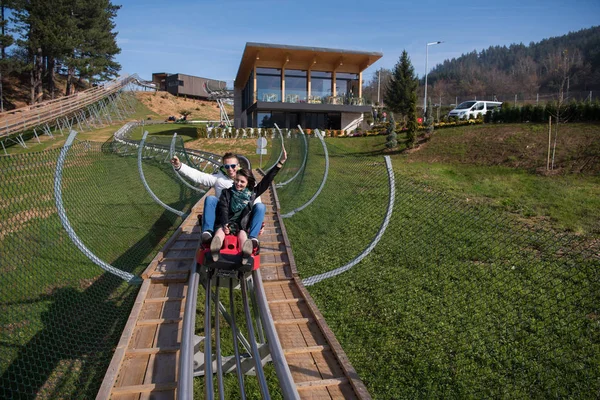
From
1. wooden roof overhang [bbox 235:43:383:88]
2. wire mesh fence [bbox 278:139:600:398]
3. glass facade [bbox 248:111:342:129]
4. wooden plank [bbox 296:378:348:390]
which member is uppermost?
wooden roof overhang [bbox 235:43:383:88]

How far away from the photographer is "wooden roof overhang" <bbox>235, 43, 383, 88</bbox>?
96.6 ft

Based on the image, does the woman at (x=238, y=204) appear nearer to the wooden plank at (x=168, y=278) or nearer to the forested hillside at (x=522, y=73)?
the wooden plank at (x=168, y=278)

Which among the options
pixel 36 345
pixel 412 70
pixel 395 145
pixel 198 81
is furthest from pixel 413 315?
pixel 198 81

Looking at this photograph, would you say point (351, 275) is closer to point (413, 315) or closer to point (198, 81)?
point (413, 315)

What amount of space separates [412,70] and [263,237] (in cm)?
3553

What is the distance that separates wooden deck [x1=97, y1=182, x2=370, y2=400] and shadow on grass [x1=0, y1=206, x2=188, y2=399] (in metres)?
0.65

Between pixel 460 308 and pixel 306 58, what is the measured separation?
2859 cm

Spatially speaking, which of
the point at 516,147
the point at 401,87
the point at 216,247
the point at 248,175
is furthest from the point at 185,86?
the point at 216,247

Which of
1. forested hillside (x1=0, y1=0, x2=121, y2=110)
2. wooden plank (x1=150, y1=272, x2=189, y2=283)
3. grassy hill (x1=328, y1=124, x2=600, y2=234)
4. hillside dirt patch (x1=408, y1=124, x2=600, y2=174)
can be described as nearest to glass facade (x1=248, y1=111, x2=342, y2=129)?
grassy hill (x1=328, y1=124, x2=600, y2=234)

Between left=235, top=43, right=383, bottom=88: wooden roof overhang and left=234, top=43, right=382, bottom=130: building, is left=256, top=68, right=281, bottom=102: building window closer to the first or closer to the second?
left=234, top=43, right=382, bottom=130: building

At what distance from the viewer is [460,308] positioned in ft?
17.0

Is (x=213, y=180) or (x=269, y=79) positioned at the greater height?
(x=269, y=79)

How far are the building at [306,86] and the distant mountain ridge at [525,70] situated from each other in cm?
2152

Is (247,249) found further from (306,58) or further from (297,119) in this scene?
(306,58)
